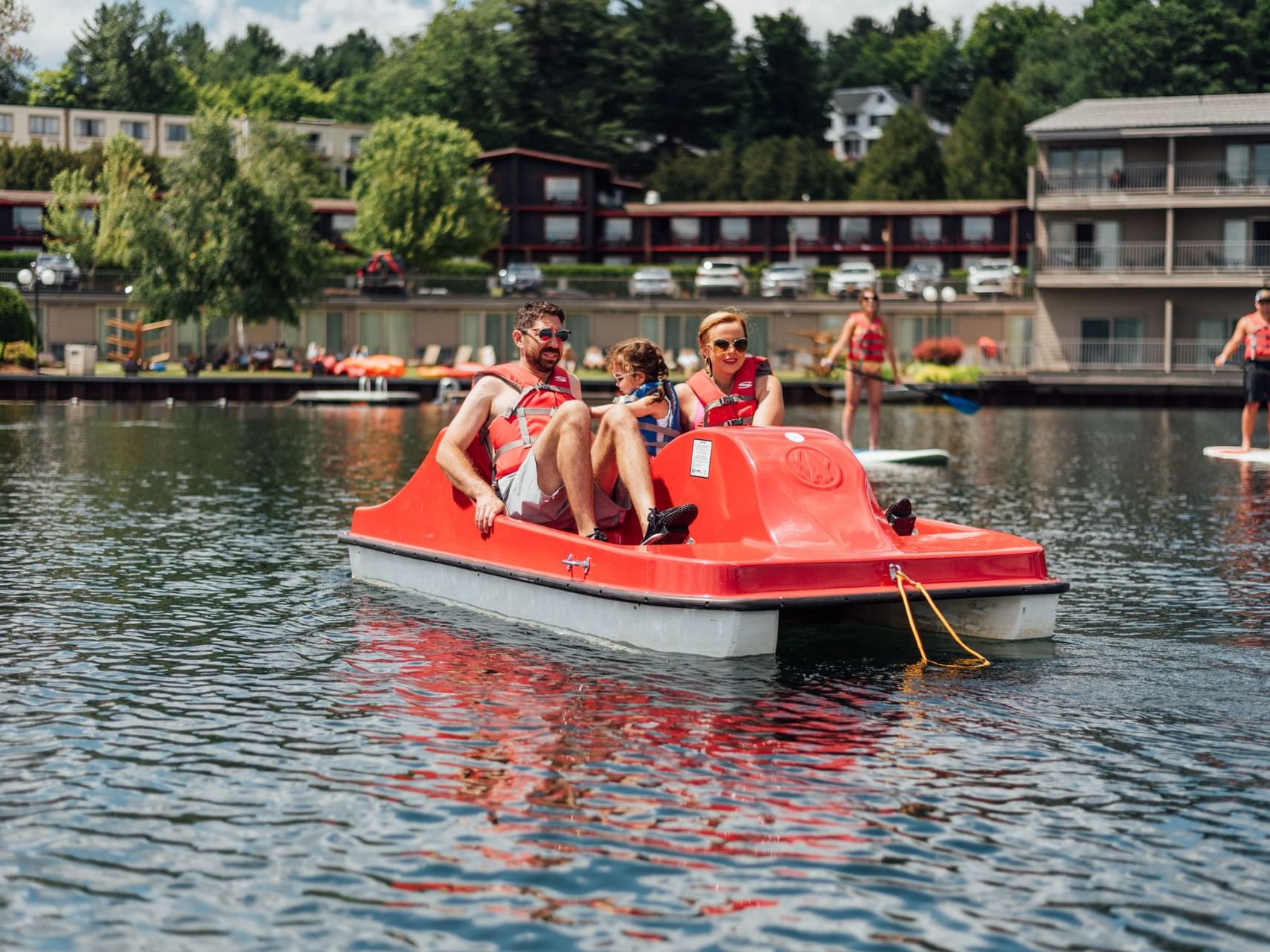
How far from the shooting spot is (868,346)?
25906 millimetres

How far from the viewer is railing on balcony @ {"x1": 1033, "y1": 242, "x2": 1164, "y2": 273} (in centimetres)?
6531

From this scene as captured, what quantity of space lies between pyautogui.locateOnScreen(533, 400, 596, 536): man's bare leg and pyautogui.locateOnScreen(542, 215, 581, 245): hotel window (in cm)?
9282

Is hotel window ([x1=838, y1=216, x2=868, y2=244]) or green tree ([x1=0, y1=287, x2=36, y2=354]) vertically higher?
hotel window ([x1=838, y1=216, x2=868, y2=244])

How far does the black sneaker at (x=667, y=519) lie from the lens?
1095 centimetres

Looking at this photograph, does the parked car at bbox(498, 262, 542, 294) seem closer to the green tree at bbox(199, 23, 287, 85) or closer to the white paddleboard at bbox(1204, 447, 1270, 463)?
the white paddleboard at bbox(1204, 447, 1270, 463)

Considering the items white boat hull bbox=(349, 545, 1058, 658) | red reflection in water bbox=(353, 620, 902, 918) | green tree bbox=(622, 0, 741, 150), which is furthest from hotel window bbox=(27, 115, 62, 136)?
red reflection in water bbox=(353, 620, 902, 918)

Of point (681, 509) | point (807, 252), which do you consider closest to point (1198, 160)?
point (807, 252)

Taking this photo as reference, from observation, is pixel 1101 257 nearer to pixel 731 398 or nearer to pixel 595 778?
pixel 731 398

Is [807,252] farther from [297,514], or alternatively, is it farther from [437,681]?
[437,681]

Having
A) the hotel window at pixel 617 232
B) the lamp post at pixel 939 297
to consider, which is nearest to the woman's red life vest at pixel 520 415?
the lamp post at pixel 939 297

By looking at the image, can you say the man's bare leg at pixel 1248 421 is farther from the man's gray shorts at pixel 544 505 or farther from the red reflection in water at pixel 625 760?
the red reflection in water at pixel 625 760

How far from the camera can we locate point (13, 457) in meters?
27.8

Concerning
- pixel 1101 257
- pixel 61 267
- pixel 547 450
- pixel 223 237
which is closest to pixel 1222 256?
pixel 1101 257

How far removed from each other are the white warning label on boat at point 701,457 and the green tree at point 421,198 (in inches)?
3144
